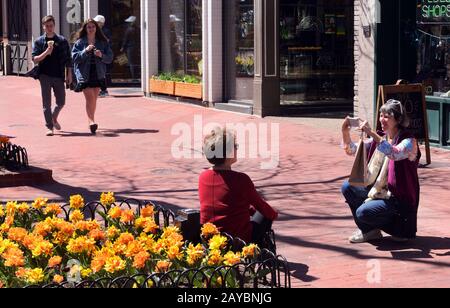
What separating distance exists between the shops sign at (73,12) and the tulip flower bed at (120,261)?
24784 millimetres

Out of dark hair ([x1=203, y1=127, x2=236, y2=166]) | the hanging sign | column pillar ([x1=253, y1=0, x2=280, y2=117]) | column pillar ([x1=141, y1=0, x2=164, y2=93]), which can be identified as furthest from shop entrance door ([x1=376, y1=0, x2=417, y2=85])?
dark hair ([x1=203, y1=127, x2=236, y2=166])

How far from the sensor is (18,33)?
3553 cm

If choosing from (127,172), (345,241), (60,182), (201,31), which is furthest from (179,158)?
(201,31)

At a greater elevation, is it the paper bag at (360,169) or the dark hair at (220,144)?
the dark hair at (220,144)

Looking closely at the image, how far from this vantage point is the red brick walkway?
754 cm

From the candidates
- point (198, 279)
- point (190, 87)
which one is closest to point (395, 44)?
point (190, 87)

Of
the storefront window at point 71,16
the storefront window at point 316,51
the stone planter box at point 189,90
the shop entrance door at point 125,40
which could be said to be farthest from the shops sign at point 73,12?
the storefront window at point 316,51

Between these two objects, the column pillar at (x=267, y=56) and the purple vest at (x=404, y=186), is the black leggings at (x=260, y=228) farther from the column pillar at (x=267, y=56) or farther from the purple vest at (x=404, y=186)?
the column pillar at (x=267, y=56)

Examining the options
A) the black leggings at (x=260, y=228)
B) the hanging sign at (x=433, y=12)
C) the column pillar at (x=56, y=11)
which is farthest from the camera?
the column pillar at (x=56, y=11)

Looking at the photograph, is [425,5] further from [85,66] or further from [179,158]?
[85,66]

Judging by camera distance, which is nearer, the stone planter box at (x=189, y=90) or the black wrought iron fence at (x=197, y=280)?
the black wrought iron fence at (x=197, y=280)

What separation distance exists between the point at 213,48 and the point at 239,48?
65 centimetres

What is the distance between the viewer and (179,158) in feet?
45.8

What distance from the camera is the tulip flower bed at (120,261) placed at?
212 inches
